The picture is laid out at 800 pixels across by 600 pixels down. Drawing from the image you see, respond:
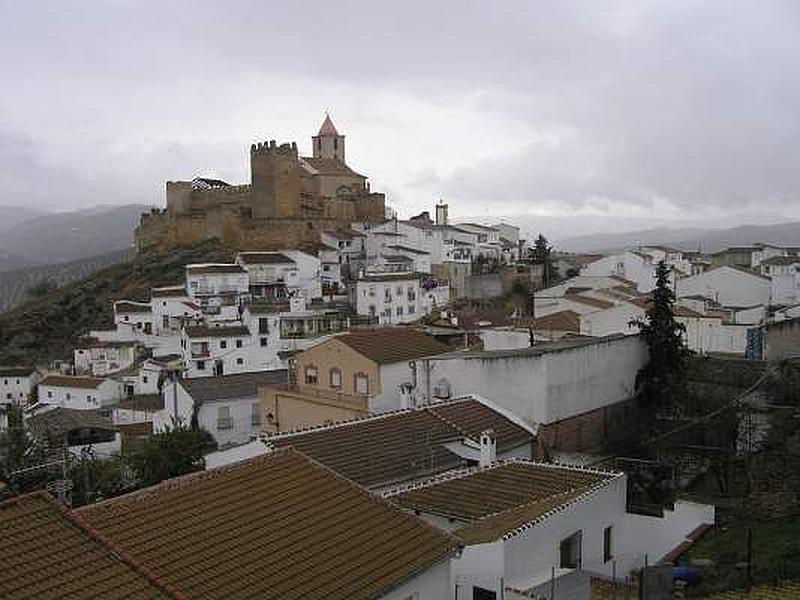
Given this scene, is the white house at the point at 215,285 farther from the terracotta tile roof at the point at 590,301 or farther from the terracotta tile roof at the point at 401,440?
the terracotta tile roof at the point at 401,440

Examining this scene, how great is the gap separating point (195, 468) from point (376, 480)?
30.6ft

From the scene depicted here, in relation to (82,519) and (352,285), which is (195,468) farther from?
(352,285)

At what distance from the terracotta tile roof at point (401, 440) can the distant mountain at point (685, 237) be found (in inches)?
4258

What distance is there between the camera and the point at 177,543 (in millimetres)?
7668

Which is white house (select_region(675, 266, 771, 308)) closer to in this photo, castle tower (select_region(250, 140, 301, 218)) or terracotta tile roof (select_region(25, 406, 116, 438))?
terracotta tile roof (select_region(25, 406, 116, 438))

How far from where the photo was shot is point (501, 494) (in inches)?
504

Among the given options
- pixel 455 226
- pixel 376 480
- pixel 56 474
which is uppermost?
pixel 455 226

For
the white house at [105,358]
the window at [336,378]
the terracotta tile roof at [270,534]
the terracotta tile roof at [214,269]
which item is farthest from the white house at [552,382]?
the white house at [105,358]

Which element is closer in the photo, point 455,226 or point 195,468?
point 195,468

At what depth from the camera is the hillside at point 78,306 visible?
176ft

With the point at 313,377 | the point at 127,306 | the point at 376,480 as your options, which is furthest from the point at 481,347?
the point at 127,306

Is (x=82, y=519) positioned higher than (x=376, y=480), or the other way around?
(x=82, y=519)

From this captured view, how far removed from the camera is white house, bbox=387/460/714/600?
33.0 feet

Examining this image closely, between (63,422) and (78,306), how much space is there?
27.0m
